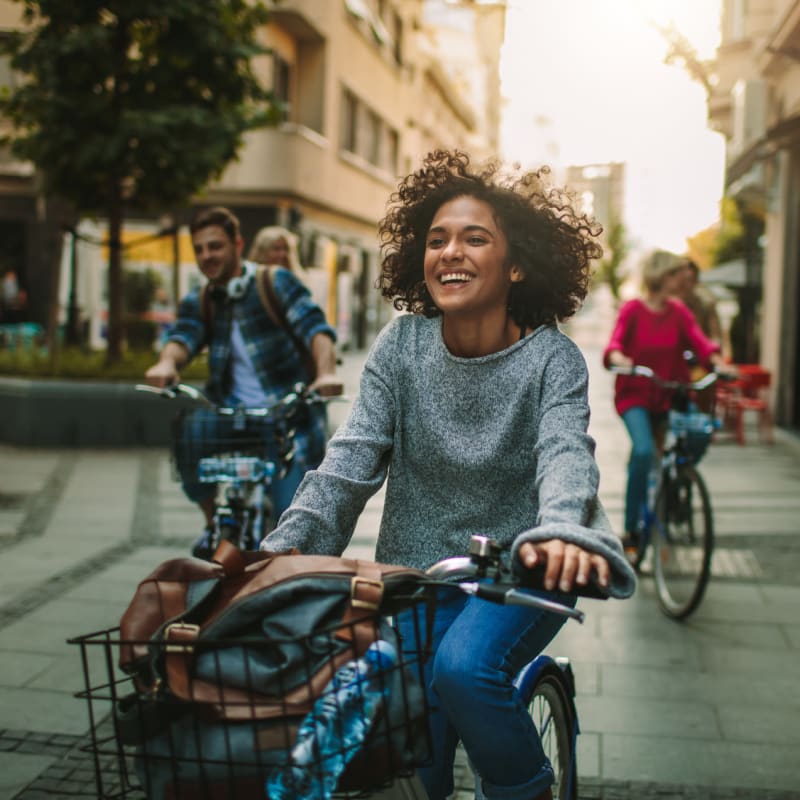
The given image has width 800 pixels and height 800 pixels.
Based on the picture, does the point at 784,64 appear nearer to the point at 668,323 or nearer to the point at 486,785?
the point at 668,323

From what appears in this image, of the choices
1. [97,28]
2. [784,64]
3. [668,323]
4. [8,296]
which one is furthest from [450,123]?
[668,323]

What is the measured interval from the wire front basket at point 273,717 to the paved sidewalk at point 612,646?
2142 millimetres

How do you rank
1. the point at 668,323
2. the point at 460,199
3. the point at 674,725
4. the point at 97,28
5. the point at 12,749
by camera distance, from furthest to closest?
the point at 97,28 < the point at 668,323 < the point at 674,725 < the point at 12,749 < the point at 460,199

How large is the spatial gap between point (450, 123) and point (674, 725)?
1794 inches

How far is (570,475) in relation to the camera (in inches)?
83.9

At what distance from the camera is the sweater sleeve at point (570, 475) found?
6.18ft

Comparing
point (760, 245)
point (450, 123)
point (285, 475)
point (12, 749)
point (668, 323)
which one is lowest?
point (12, 749)

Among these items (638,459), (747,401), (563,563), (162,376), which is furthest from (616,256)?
(563,563)

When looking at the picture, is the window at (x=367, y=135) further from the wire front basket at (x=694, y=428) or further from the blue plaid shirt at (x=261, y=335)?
the blue plaid shirt at (x=261, y=335)

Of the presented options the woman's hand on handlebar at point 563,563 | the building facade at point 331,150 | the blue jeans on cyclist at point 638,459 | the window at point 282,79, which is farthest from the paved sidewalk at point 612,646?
the window at point 282,79

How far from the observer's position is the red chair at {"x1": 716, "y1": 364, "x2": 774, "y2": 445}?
12.9 m

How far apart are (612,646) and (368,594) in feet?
12.4

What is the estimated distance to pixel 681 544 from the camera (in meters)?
5.82

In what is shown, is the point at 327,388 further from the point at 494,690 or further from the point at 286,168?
the point at 286,168
